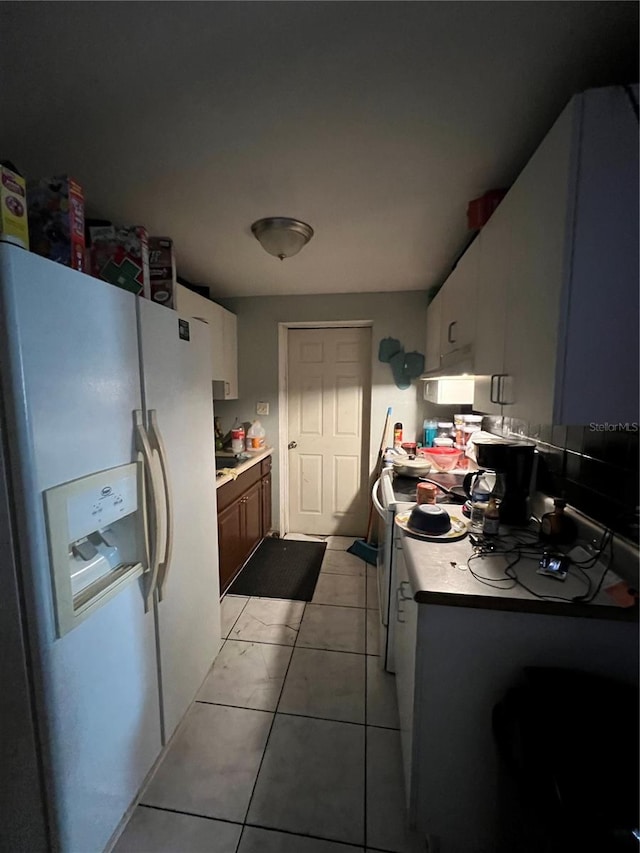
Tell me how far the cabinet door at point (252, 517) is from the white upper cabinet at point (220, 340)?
852 mm

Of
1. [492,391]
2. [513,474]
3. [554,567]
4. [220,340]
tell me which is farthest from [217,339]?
[554,567]

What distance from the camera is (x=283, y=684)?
165 centimetres

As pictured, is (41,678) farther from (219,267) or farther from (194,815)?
(219,267)

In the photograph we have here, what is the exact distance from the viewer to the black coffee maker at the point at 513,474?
4.48 ft

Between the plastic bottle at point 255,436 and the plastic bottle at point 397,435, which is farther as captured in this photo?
the plastic bottle at point 255,436

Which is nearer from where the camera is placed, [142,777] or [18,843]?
[18,843]

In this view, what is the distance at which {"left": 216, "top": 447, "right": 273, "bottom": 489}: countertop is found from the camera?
220 centimetres

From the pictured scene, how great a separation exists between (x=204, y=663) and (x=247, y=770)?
0.47 meters

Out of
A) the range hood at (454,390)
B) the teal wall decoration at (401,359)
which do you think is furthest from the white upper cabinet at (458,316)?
the teal wall decoration at (401,359)

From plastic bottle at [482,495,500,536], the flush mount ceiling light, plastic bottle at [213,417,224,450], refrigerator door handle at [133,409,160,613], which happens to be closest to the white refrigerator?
refrigerator door handle at [133,409,160,613]

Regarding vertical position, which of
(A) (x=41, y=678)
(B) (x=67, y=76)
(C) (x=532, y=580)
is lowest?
(A) (x=41, y=678)

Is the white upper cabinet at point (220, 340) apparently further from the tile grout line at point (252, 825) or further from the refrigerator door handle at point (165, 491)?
the tile grout line at point (252, 825)

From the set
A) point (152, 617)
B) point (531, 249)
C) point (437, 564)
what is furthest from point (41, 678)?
point (531, 249)

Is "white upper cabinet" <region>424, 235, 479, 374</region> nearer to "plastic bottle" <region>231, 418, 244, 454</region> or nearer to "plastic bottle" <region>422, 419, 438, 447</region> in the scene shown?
"plastic bottle" <region>422, 419, 438, 447</region>
